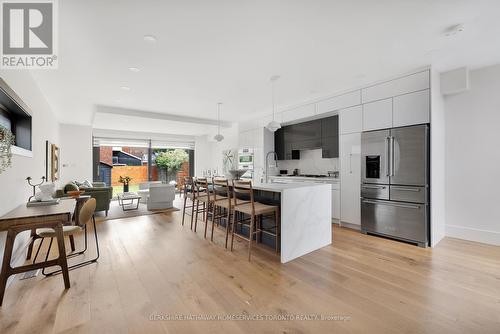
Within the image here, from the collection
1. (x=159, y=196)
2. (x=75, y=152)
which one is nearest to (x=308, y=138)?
(x=159, y=196)

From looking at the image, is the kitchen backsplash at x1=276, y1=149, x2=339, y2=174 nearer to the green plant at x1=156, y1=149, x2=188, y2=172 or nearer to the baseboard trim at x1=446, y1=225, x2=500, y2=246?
the baseboard trim at x1=446, y1=225, x2=500, y2=246

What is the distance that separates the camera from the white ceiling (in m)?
2.00

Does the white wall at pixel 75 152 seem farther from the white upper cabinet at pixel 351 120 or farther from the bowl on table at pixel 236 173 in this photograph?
the white upper cabinet at pixel 351 120

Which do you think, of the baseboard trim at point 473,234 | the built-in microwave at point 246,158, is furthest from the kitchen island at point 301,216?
the built-in microwave at point 246,158

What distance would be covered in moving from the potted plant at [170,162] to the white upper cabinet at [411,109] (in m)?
8.14

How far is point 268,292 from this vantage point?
2.06m

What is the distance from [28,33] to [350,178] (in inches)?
190

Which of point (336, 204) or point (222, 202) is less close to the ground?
point (222, 202)

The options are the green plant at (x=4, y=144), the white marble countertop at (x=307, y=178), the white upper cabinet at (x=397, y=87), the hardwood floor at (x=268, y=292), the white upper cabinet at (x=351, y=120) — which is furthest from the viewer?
the white marble countertop at (x=307, y=178)

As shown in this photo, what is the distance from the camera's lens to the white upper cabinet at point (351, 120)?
12.9 feet

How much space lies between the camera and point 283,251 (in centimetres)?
267

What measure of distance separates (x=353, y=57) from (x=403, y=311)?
2888mm

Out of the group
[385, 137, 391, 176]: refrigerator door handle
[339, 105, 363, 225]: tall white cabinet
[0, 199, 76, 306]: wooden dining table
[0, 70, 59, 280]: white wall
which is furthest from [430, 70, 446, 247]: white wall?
[0, 70, 59, 280]: white wall

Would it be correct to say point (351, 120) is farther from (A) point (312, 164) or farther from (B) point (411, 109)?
(A) point (312, 164)
